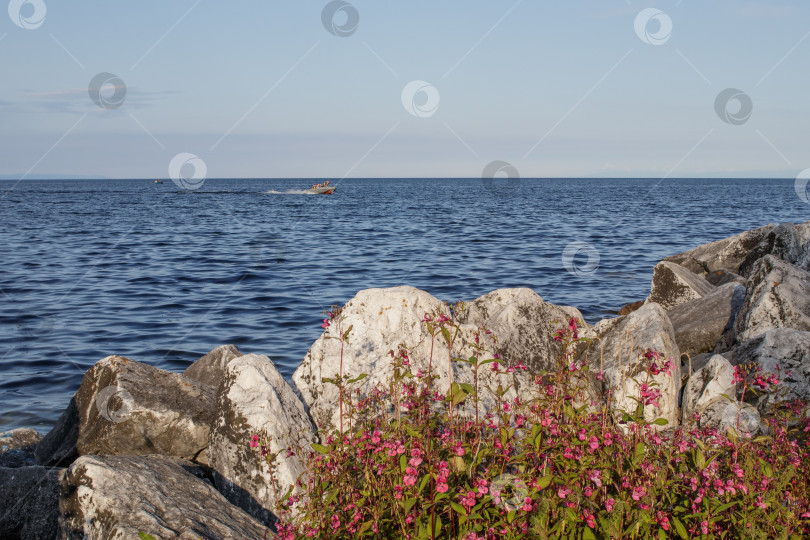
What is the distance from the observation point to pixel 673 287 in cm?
1341

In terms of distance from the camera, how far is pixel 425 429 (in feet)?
13.0

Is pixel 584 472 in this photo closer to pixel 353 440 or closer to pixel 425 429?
pixel 425 429

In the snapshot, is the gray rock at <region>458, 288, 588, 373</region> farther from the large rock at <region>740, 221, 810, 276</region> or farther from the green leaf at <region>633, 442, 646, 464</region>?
the large rock at <region>740, 221, 810, 276</region>

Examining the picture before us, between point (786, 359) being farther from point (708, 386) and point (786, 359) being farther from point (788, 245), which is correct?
point (788, 245)

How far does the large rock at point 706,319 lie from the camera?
10.4 meters

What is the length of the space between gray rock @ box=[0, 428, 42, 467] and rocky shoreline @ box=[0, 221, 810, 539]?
25 millimetres

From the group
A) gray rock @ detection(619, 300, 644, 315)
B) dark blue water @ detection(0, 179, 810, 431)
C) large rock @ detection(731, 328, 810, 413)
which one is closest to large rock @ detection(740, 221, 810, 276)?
gray rock @ detection(619, 300, 644, 315)

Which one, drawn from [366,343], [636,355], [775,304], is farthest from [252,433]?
[775,304]

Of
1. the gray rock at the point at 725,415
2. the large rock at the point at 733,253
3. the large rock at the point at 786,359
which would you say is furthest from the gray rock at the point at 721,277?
the gray rock at the point at 725,415

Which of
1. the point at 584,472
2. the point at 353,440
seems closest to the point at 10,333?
the point at 353,440

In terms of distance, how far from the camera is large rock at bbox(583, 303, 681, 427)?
708cm

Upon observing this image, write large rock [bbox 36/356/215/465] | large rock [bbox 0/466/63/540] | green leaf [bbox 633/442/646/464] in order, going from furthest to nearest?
large rock [bbox 36/356/215/465] → large rock [bbox 0/466/63/540] → green leaf [bbox 633/442/646/464]

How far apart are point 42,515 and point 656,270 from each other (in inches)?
490

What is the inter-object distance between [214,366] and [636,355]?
5644mm
